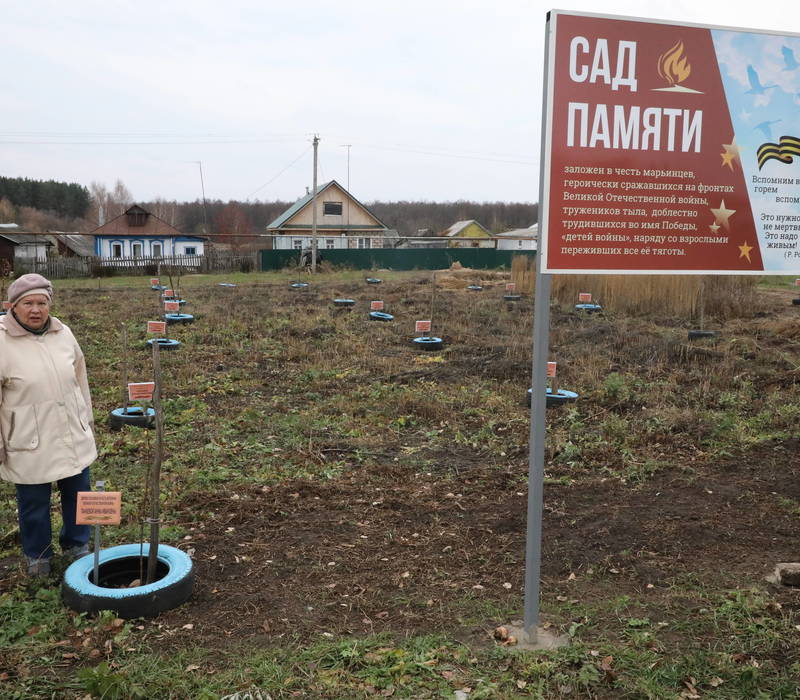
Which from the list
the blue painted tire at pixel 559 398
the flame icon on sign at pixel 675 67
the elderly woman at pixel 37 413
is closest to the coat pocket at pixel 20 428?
the elderly woman at pixel 37 413

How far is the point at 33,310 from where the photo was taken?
376 cm

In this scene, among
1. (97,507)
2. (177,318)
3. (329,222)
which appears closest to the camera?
(97,507)

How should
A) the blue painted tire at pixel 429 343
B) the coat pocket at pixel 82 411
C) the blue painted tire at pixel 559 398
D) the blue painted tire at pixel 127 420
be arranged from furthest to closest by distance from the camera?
the blue painted tire at pixel 429 343 < the blue painted tire at pixel 559 398 < the blue painted tire at pixel 127 420 < the coat pocket at pixel 82 411

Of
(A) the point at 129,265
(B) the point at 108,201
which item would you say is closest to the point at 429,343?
(A) the point at 129,265

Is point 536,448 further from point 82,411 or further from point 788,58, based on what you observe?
point 82,411

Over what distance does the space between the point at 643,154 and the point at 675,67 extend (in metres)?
0.40

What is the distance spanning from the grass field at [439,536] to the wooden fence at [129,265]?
→ 2526 centimetres

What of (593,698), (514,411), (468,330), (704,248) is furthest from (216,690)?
(468,330)

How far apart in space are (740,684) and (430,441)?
12.9ft

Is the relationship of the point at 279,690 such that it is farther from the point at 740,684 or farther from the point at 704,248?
the point at 704,248

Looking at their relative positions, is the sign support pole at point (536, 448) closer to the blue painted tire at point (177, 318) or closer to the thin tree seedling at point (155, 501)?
the thin tree seedling at point (155, 501)

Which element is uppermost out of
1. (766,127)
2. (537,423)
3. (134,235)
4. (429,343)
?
(134,235)

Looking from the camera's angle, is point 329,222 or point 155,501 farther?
point 329,222

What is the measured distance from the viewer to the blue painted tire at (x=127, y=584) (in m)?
3.41
